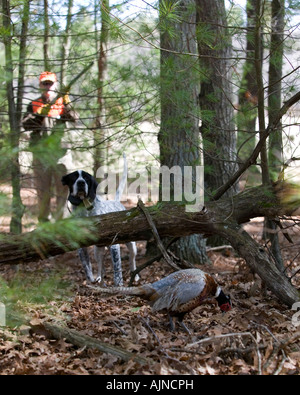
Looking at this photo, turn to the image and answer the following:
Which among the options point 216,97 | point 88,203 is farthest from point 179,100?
point 88,203

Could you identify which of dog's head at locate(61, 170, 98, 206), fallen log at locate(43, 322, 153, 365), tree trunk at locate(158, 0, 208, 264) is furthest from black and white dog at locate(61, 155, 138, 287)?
fallen log at locate(43, 322, 153, 365)

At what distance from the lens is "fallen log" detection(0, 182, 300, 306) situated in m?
5.07

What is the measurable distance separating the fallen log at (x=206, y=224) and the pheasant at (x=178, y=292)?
0.76 metres

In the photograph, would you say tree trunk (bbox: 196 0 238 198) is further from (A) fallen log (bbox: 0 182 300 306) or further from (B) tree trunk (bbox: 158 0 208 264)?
(A) fallen log (bbox: 0 182 300 306)

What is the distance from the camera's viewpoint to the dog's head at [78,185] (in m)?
6.67

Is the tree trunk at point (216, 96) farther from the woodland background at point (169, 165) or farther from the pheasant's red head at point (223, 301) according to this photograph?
the pheasant's red head at point (223, 301)

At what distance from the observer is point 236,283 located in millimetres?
6086

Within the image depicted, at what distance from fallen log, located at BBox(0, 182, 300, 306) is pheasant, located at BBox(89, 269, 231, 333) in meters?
0.76

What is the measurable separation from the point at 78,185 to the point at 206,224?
212cm

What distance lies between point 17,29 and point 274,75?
4.84m
